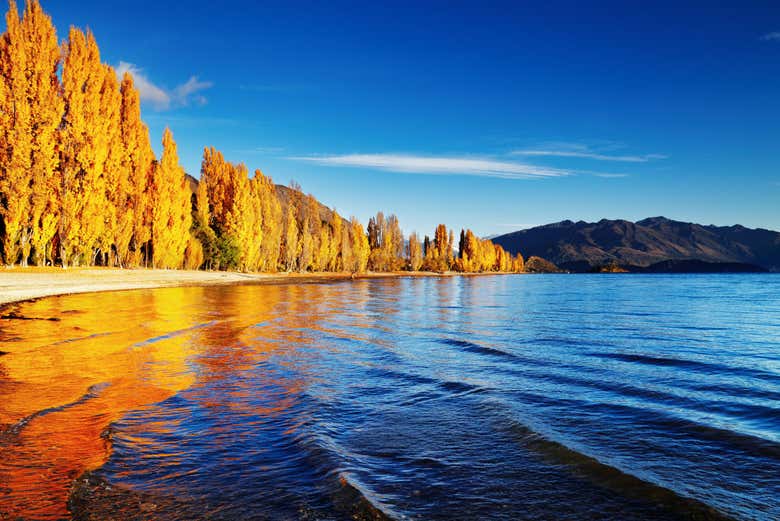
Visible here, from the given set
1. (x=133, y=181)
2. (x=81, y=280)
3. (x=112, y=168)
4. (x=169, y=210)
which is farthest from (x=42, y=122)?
(x=169, y=210)

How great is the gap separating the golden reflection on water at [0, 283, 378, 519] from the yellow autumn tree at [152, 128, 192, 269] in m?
33.7

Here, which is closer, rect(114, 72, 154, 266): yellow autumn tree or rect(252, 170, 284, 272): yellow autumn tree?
rect(114, 72, 154, 266): yellow autumn tree

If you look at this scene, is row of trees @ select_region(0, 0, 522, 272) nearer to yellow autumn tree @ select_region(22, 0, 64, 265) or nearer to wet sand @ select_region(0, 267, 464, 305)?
yellow autumn tree @ select_region(22, 0, 64, 265)

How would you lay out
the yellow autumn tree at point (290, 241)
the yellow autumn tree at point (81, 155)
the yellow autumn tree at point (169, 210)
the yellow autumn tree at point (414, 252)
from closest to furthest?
the yellow autumn tree at point (81, 155)
the yellow autumn tree at point (169, 210)
the yellow autumn tree at point (290, 241)
the yellow autumn tree at point (414, 252)

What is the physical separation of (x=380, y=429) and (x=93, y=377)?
20.9 ft

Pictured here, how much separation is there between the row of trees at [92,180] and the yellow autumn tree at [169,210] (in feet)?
0.41

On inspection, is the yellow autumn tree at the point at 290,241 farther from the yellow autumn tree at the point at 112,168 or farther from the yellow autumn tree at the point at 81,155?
the yellow autumn tree at the point at 81,155

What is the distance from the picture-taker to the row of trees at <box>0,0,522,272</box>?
120 ft

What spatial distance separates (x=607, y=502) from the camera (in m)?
4.80

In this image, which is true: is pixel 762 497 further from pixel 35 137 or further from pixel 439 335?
pixel 35 137

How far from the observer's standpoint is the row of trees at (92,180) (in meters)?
36.5

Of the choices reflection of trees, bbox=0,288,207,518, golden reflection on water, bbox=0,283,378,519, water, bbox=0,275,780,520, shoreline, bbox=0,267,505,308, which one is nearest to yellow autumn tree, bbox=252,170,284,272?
shoreline, bbox=0,267,505,308

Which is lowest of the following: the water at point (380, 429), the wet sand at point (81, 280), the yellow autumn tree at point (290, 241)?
the water at point (380, 429)

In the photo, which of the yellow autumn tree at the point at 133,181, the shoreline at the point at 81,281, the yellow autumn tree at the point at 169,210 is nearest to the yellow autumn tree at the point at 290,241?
the yellow autumn tree at the point at 169,210
